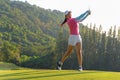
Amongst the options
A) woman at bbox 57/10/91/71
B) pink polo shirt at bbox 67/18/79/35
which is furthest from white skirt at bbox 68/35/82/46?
pink polo shirt at bbox 67/18/79/35

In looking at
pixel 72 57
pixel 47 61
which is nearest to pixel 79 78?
pixel 72 57

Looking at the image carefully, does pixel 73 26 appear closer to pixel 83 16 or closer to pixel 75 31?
pixel 75 31

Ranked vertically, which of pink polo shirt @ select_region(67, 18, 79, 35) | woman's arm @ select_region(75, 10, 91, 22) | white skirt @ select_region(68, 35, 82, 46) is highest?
woman's arm @ select_region(75, 10, 91, 22)

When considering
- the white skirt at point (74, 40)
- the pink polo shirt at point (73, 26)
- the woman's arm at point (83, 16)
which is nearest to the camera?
the woman's arm at point (83, 16)

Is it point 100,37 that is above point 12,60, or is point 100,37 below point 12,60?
above

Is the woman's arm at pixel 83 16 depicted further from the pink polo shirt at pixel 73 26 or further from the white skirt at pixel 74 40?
the white skirt at pixel 74 40

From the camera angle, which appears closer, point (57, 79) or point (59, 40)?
point (57, 79)

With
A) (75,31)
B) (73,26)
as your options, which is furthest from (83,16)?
(75,31)

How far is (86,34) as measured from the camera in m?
109

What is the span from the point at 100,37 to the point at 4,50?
29.8 metres

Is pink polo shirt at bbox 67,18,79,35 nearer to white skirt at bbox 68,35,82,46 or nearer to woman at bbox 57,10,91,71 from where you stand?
woman at bbox 57,10,91,71

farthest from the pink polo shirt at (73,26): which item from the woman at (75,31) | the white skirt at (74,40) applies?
the white skirt at (74,40)

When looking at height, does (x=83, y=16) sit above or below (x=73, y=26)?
above

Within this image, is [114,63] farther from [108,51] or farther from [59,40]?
[59,40]
